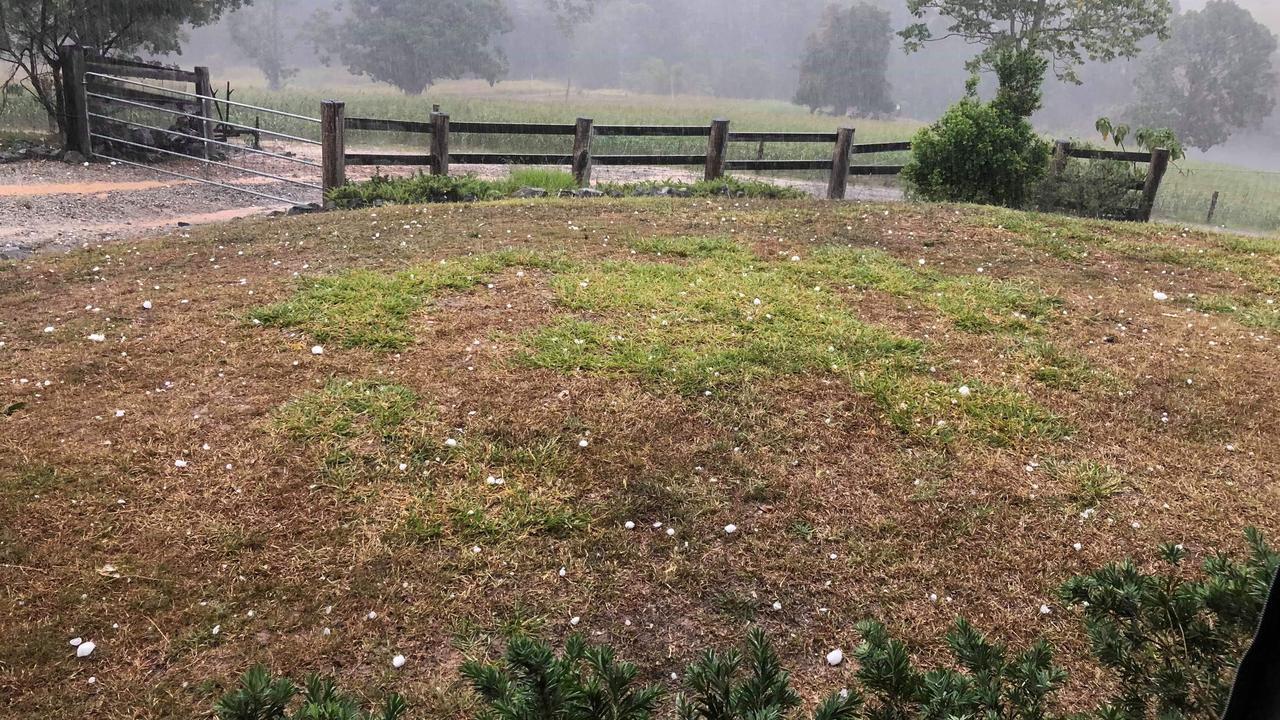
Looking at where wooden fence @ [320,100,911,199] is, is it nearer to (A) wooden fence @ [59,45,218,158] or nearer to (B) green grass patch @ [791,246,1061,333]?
(A) wooden fence @ [59,45,218,158]

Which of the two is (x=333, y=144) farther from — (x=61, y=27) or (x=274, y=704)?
(x=274, y=704)

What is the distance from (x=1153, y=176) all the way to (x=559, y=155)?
936 centimetres

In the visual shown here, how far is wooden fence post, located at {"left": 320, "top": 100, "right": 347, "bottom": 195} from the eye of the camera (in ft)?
33.7

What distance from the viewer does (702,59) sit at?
10519 cm

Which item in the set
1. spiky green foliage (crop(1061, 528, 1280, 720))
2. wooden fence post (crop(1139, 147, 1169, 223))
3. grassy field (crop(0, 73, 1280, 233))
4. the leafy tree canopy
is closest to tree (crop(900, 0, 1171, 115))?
the leafy tree canopy

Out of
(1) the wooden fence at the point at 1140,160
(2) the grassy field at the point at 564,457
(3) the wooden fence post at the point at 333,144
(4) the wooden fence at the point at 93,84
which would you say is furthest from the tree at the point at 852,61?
(2) the grassy field at the point at 564,457

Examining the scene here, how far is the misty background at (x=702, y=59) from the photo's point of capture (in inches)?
3086

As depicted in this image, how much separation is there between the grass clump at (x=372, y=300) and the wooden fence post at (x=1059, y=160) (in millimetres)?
10168

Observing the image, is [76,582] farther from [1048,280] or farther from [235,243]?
[1048,280]

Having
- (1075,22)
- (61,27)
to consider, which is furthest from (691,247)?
(1075,22)

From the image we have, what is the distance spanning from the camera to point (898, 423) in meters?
4.38

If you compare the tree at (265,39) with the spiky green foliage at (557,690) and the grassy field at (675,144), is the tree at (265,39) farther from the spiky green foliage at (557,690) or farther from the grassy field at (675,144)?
the spiky green foliage at (557,690)

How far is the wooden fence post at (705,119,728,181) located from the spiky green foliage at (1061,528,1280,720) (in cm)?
1125

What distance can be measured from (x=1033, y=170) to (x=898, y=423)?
9.34 metres
